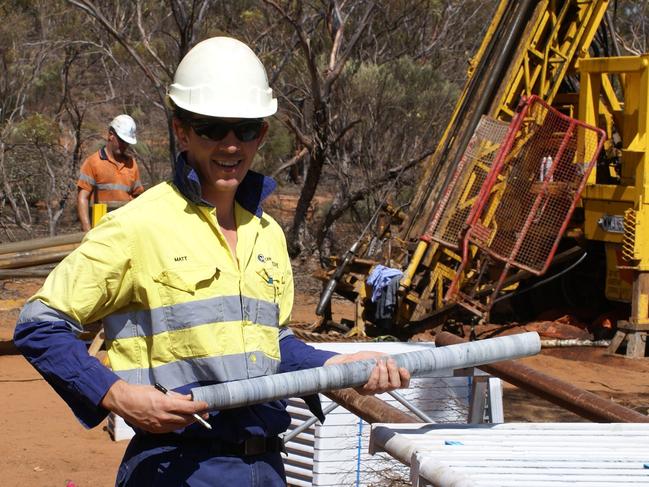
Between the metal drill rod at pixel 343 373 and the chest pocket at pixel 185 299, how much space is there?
24 centimetres

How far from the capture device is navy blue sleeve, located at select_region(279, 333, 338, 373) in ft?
10.4

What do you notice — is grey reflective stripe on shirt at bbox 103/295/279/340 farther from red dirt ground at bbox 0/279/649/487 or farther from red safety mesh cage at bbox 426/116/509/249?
red safety mesh cage at bbox 426/116/509/249

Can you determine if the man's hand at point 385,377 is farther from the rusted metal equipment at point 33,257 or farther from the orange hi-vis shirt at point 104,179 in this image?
the orange hi-vis shirt at point 104,179

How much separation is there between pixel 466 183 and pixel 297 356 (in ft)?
27.5

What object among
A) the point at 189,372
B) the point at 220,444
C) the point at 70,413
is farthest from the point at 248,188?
the point at 70,413

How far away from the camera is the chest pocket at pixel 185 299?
9.25 ft

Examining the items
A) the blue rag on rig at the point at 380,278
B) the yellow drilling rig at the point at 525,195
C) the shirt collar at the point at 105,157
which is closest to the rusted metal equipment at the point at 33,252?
the shirt collar at the point at 105,157

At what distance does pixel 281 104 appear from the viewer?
19906 mm

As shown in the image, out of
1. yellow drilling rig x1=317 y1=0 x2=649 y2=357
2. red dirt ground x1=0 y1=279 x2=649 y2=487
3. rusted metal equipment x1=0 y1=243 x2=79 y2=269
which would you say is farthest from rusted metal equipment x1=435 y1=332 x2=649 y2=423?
yellow drilling rig x1=317 y1=0 x2=649 y2=357

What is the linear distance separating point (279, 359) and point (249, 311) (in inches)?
7.3

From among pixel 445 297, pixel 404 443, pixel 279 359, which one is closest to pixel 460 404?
pixel 279 359

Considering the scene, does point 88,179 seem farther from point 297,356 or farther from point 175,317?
point 175,317

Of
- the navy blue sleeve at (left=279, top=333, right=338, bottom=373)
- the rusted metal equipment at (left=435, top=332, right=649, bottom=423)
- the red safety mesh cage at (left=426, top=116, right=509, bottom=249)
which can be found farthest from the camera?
the red safety mesh cage at (left=426, top=116, right=509, bottom=249)

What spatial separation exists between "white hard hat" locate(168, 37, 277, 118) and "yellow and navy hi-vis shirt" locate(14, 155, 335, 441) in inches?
6.7
